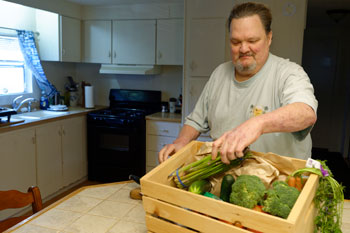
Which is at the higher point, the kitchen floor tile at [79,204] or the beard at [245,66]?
the beard at [245,66]

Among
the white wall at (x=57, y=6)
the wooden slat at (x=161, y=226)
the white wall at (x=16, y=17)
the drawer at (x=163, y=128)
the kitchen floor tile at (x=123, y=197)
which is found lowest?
the drawer at (x=163, y=128)

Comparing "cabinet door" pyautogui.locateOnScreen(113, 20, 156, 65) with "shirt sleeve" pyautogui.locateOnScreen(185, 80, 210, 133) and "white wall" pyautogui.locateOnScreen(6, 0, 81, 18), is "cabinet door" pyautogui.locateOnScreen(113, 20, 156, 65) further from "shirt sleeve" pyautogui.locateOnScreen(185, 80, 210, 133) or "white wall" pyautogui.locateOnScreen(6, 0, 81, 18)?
"shirt sleeve" pyautogui.locateOnScreen(185, 80, 210, 133)

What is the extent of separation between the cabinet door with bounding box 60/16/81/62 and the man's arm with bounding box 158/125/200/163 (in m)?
2.93

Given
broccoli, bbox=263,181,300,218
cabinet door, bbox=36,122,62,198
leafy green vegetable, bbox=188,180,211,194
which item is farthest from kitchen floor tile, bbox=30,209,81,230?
cabinet door, bbox=36,122,62,198

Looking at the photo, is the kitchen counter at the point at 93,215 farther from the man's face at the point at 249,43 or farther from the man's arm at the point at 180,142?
the man's face at the point at 249,43

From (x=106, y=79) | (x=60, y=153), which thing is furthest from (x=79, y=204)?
(x=106, y=79)

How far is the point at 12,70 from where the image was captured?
A: 12.6 feet

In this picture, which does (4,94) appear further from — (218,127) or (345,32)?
(345,32)

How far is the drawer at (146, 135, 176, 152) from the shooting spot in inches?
152

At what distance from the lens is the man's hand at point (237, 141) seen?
916 millimetres

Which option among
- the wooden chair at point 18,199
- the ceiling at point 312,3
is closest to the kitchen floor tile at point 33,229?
the wooden chair at point 18,199

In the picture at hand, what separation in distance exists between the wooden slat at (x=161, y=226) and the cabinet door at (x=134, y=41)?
3.33 meters

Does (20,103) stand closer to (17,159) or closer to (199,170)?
(17,159)

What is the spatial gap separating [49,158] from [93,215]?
2467 mm
